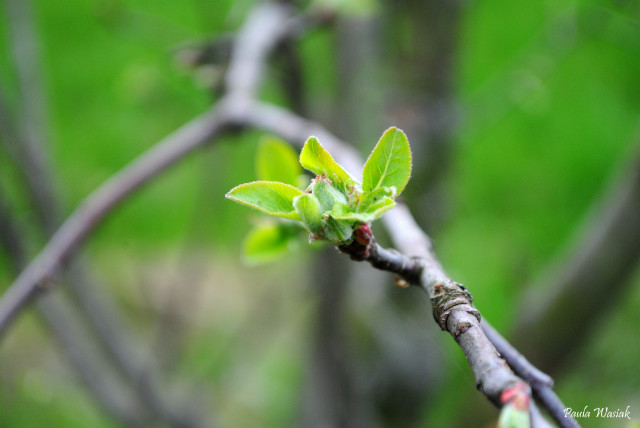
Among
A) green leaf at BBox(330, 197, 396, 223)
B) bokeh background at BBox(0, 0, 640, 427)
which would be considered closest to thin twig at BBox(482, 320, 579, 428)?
green leaf at BBox(330, 197, 396, 223)

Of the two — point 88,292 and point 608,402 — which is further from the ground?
point 88,292

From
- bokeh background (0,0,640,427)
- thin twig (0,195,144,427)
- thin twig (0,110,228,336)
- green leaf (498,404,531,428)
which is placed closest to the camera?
green leaf (498,404,531,428)

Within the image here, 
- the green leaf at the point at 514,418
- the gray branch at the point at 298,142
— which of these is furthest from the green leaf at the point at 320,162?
the green leaf at the point at 514,418

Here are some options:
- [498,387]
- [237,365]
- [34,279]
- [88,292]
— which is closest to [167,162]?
[34,279]

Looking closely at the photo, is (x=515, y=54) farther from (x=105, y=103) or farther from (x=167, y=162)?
(x=167, y=162)

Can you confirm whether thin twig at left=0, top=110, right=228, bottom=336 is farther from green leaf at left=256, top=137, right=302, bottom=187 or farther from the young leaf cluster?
the young leaf cluster
